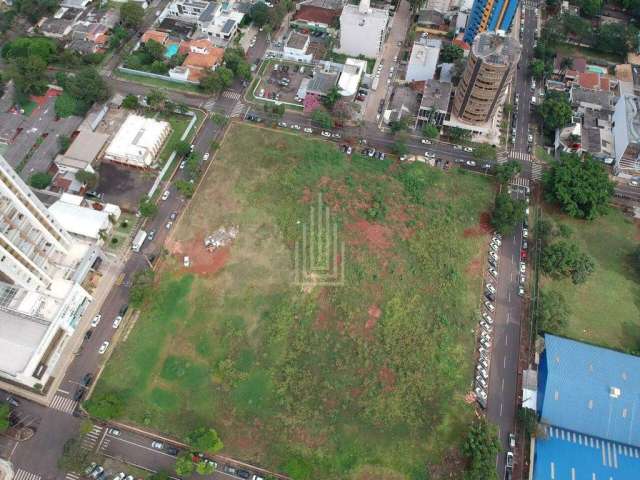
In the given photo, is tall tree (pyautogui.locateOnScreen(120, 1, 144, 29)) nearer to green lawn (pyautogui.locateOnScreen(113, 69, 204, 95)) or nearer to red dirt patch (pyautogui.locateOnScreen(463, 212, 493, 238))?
green lawn (pyautogui.locateOnScreen(113, 69, 204, 95))

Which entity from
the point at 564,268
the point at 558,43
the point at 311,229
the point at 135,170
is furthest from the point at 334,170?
the point at 558,43

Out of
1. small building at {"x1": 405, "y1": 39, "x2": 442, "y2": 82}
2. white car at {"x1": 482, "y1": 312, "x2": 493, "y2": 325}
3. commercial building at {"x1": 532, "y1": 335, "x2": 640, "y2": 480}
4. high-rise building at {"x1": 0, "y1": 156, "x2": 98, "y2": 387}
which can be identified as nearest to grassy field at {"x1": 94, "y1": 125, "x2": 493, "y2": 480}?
white car at {"x1": 482, "y1": 312, "x2": 493, "y2": 325}

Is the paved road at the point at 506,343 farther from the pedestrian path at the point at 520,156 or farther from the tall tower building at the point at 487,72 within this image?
the tall tower building at the point at 487,72

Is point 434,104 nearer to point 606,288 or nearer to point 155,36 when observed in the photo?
point 606,288

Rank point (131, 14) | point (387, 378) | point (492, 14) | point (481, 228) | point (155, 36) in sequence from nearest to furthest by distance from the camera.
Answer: point (387, 378), point (481, 228), point (492, 14), point (155, 36), point (131, 14)

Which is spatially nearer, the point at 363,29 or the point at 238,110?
the point at 238,110

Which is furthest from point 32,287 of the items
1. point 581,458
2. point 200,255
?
point 581,458
